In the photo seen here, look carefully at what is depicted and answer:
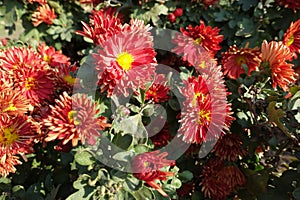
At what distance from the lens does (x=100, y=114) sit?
1.08 meters

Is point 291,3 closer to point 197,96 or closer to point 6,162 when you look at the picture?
point 197,96

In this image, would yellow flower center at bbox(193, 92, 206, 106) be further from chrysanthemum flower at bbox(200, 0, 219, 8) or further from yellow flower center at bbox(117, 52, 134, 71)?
chrysanthemum flower at bbox(200, 0, 219, 8)

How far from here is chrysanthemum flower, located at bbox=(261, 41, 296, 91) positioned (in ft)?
4.09

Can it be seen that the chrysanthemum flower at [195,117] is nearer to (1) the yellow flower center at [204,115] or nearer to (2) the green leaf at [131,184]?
(1) the yellow flower center at [204,115]

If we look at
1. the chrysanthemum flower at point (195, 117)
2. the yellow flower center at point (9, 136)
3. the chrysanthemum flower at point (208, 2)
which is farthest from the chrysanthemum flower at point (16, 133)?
the chrysanthemum flower at point (208, 2)

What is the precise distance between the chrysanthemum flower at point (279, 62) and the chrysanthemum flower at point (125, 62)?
0.40 meters

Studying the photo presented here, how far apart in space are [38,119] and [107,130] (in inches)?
7.5

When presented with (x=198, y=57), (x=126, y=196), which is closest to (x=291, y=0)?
(x=198, y=57)

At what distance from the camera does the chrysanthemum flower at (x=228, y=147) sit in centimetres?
139

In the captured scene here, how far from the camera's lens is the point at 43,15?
2.01 meters

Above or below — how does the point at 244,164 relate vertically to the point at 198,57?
below

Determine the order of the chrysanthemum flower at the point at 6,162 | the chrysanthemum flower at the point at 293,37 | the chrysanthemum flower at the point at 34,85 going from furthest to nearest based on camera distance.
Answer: the chrysanthemum flower at the point at 293,37
the chrysanthemum flower at the point at 34,85
the chrysanthemum flower at the point at 6,162

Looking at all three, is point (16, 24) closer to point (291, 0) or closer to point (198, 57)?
point (198, 57)

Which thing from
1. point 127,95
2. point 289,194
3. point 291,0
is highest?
point 291,0
